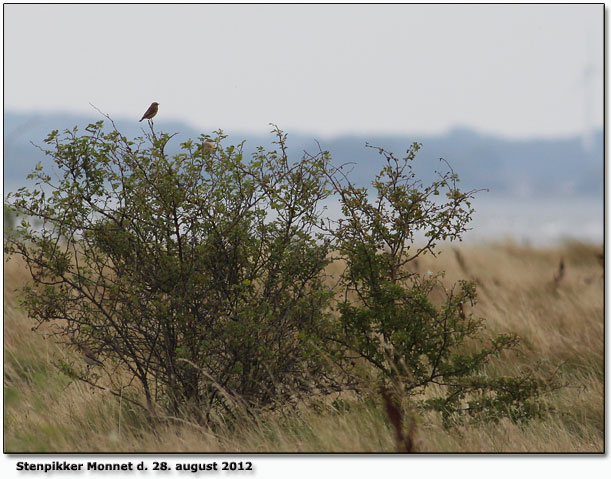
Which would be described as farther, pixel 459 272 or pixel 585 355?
pixel 459 272

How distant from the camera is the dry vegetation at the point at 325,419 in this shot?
4.72 m

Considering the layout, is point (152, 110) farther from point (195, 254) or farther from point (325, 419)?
point (325, 419)

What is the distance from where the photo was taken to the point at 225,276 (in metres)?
5.08

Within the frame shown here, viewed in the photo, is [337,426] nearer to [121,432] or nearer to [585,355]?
[121,432]

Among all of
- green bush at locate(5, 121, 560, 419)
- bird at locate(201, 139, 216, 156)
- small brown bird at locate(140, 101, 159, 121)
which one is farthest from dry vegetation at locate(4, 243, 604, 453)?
small brown bird at locate(140, 101, 159, 121)

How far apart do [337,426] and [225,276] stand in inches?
50.5

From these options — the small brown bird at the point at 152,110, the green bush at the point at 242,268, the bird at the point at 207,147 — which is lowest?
the green bush at the point at 242,268

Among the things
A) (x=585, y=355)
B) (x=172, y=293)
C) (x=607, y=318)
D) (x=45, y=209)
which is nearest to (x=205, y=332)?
(x=172, y=293)

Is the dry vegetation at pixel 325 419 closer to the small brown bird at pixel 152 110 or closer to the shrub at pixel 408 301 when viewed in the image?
the shrub at pixel 408 301

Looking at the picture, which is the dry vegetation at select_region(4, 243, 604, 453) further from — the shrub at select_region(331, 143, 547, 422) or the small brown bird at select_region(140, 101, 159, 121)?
the small brown bird at select_region(140, 101, 159, 121)

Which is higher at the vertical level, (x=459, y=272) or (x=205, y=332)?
(x=205, y=332)

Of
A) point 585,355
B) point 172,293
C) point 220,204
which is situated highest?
point 220,204

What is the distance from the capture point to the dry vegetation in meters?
4.72

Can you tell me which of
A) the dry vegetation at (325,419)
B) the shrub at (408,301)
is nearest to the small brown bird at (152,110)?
the shrub at (408,301)
